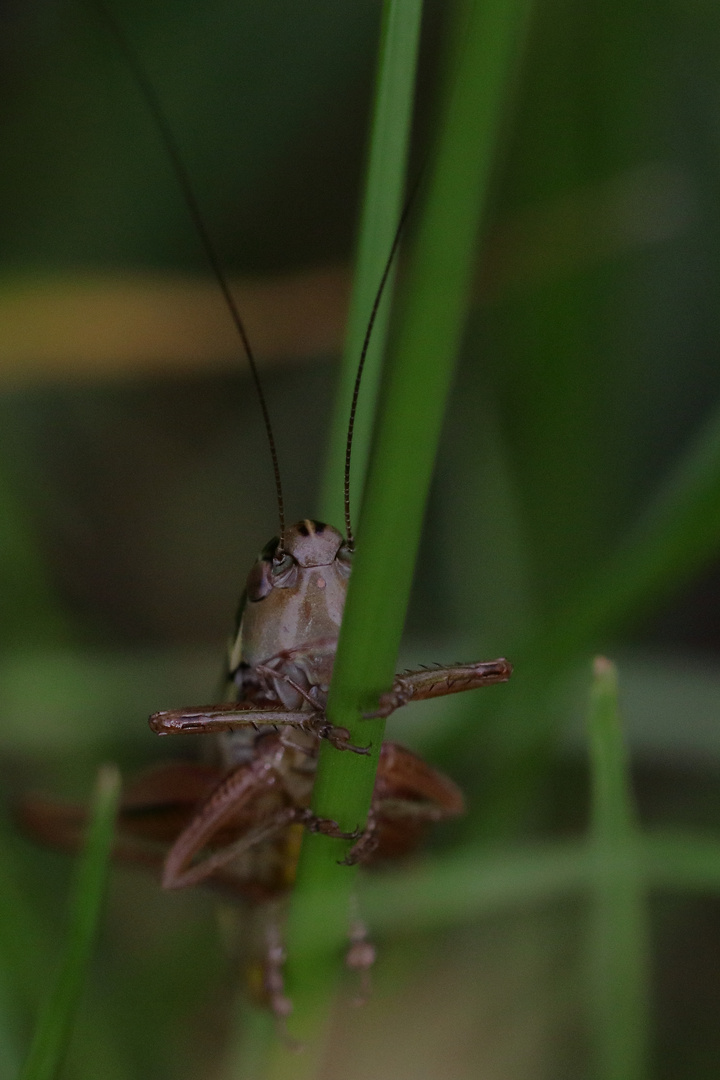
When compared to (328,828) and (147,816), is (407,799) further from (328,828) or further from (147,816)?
(328,828)

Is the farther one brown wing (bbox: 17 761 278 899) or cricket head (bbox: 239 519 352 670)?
brown wing (bbox: 17 761 278 899)

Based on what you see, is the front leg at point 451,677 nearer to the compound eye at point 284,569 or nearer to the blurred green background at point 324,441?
the compound eye at point 284,569

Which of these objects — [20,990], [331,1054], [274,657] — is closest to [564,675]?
[274,657]

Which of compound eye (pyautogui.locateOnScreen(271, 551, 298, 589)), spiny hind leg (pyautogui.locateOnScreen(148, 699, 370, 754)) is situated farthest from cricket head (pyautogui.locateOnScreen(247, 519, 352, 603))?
spiny hind leg (pyautogui.locateOnScreen(148, 699, 370, 754))

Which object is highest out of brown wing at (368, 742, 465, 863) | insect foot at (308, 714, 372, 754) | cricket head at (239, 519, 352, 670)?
cricket head at (239, 519, 352, 670)

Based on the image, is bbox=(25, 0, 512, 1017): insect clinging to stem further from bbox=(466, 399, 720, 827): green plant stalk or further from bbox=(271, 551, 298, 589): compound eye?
bbox=(466, 399, 720, 827): green plant stalk

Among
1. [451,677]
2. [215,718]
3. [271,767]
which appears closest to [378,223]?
[451,677]

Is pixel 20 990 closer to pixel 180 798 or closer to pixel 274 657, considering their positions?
pixel 180 798

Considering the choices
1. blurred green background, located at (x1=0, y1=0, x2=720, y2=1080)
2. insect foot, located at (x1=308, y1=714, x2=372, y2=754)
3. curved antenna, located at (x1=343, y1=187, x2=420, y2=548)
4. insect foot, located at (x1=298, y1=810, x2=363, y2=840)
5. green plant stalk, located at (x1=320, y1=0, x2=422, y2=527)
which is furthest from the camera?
blurred green background, located at (x1=0, y1=0, x2=720, y2=1080)

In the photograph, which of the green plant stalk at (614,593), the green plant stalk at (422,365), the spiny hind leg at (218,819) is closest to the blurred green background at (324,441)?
the green plant stalk at (614,593)
